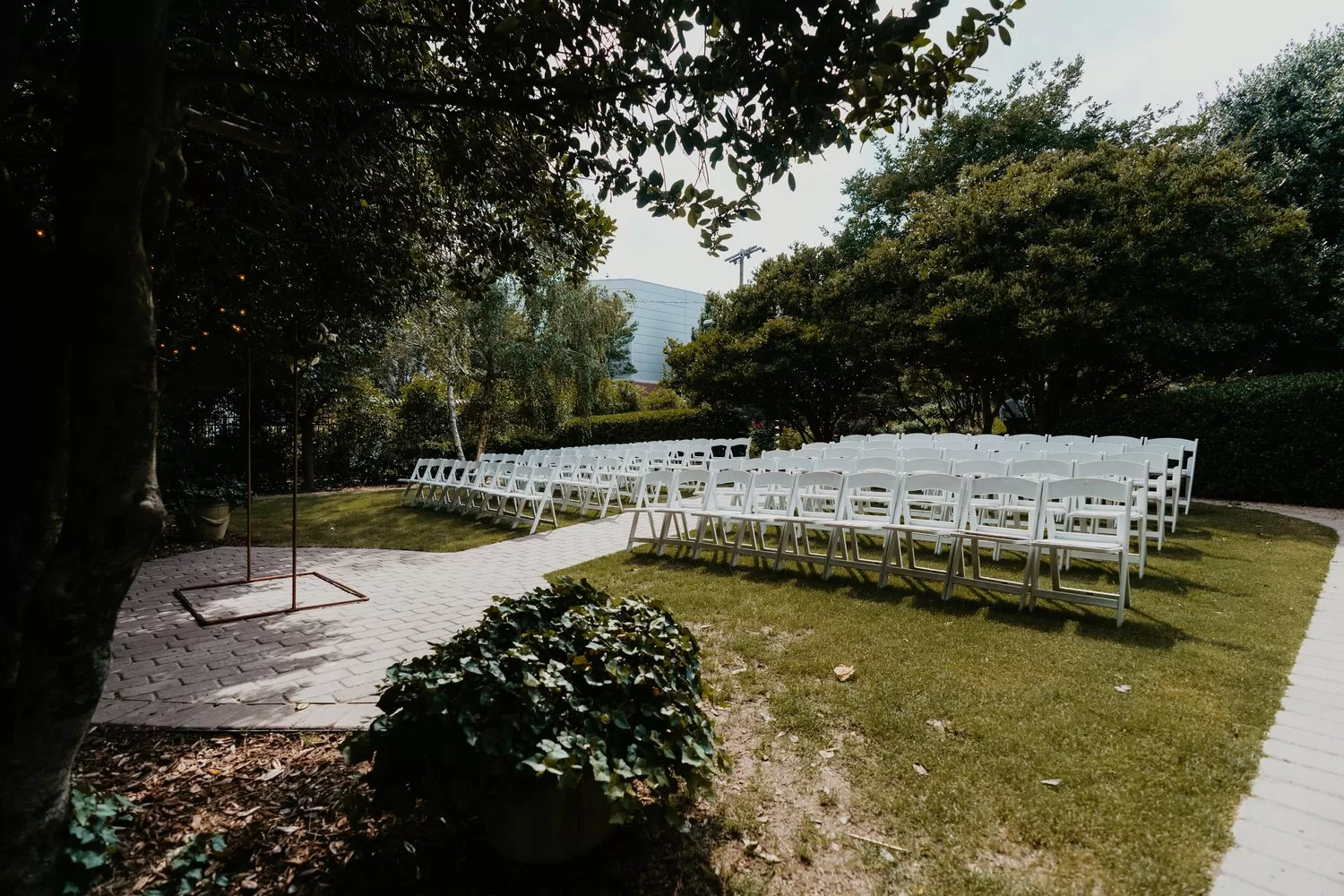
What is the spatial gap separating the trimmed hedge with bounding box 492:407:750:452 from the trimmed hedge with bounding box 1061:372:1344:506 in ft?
34.8

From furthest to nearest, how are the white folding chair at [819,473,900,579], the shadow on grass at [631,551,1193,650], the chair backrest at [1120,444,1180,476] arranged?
the chair backrest at [1120,444,1180,476] < the white folding chair at [819,473,900,579] < the shadow on grass at [631,551,1193,650]

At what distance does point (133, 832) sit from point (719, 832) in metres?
2.17

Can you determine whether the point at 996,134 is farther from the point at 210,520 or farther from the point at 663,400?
the point at 210,520

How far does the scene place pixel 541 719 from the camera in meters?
2.00

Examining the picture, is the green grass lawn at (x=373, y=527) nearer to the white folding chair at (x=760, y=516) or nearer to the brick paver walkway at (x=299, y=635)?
the brick paver walkway at (x=299, y=635)

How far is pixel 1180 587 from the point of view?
17.7ft

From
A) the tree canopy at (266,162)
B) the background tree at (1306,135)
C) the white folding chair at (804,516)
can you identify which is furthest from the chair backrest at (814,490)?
the background tree at (1306,135)

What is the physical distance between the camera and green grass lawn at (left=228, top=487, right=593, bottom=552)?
882cm

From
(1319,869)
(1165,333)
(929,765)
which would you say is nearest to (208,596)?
(929,765)

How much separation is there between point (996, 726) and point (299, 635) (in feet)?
15.5

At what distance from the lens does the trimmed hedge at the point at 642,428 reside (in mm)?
19938

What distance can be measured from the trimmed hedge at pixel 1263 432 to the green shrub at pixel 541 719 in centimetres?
1281

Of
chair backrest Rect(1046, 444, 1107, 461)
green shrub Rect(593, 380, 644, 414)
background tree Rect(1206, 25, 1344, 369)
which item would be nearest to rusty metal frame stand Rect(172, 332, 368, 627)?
chair backrest Rect(1046, 444, 1107, 461)

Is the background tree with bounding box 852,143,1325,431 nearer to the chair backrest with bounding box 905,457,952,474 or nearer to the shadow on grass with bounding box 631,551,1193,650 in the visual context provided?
the chair backrest with bounding box 905,457,952,474
